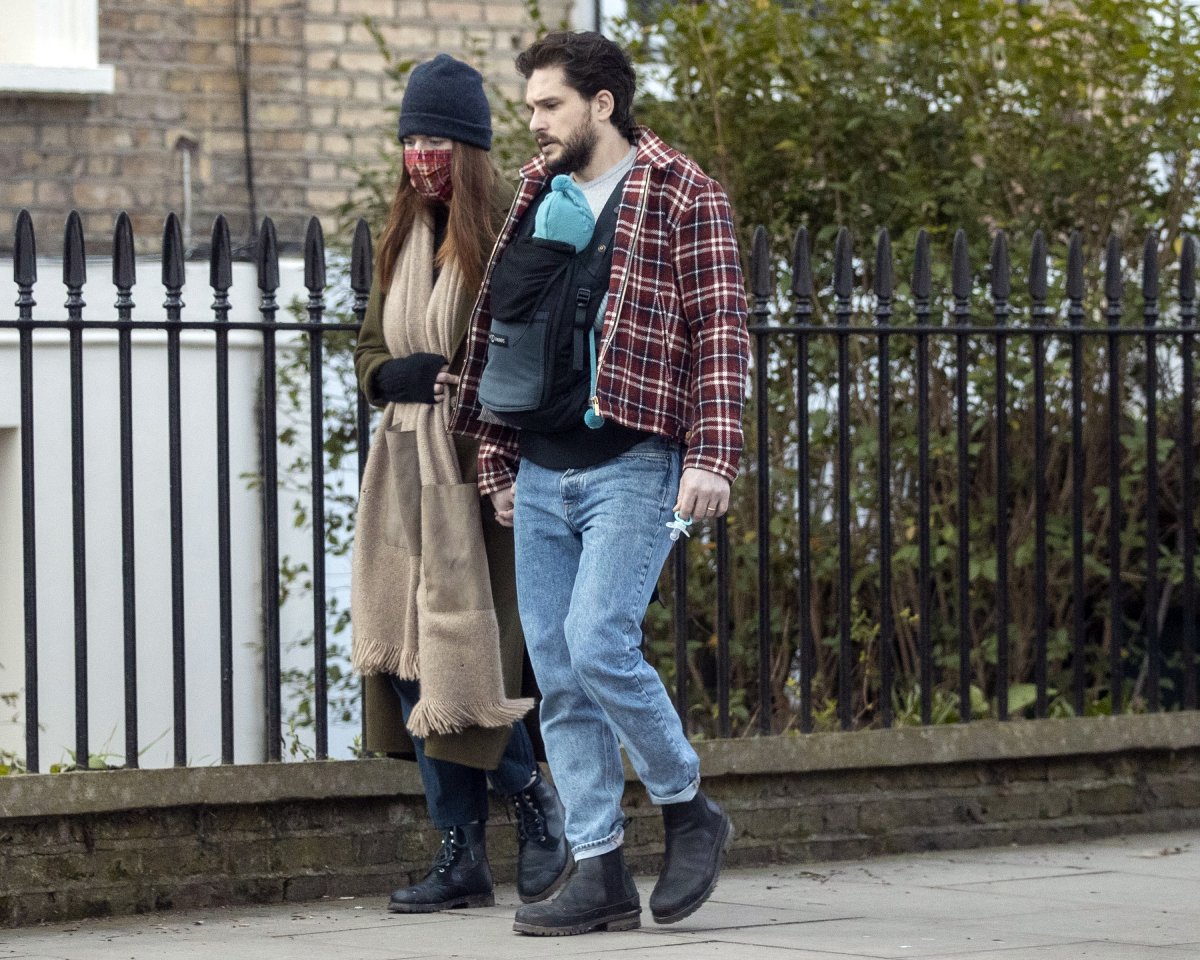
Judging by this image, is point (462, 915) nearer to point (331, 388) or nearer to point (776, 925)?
point (776, 925)

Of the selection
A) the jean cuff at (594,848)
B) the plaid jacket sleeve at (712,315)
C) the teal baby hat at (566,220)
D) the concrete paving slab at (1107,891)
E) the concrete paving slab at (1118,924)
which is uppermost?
the teal baby hat at (566,220)

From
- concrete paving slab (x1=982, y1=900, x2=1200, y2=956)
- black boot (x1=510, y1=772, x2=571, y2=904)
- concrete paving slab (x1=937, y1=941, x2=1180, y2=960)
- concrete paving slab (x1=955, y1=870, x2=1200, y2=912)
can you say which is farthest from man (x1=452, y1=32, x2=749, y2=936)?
concrete paving slab (x1=955, y1=870, x2=1200, y2=912)

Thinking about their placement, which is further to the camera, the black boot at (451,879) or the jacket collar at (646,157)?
the black boot at (451,879)

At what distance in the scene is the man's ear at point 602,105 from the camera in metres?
4.13

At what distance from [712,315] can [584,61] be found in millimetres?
550

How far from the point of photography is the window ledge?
734cm

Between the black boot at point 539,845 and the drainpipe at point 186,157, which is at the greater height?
the drainpipe at point 186,157

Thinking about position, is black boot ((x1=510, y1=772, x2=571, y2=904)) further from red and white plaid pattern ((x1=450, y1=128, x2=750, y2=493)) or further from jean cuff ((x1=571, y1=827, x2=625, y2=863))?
red and white plaid pattern ((x1=450, y1=128, x2=750, y2=493))

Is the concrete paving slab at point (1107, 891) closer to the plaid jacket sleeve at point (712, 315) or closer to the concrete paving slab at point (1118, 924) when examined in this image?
the concrete paving slab at point (1118, 924)

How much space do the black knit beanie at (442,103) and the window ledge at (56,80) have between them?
339 centimetres

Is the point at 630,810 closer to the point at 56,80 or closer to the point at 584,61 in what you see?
the point at 584,61

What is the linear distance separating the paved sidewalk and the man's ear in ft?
5.27

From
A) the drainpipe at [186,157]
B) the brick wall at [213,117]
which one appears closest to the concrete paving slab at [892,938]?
the brick wall at [213,117]

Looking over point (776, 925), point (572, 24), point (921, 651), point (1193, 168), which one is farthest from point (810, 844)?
point (572, 24)
